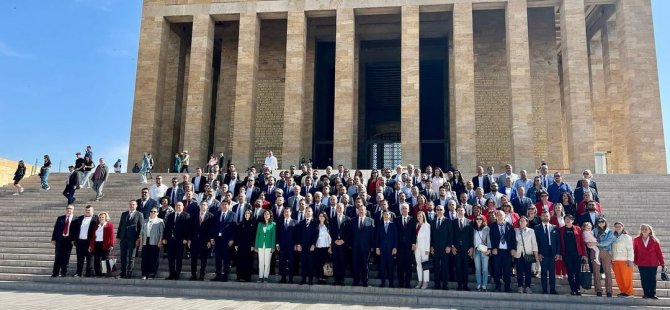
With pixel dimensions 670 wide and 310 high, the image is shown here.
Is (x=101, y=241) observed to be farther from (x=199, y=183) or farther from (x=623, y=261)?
(x=623, y=261)

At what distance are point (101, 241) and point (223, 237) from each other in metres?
2.46

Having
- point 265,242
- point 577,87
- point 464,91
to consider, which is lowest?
point 265,242

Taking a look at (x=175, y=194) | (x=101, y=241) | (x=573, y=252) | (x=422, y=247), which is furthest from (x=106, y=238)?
(x=573, y=252)

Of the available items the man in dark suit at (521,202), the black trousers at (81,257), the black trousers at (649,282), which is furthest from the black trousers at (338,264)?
the black trousers at (649,282)

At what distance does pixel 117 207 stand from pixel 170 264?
17.3ft

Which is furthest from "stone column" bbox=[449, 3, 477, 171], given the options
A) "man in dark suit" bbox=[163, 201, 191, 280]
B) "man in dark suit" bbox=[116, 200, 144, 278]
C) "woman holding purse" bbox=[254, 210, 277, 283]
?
"man in dark suit" bbox=[116, 200, 144, 278]

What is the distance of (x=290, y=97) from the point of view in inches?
938

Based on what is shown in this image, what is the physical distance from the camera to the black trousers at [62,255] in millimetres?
9656

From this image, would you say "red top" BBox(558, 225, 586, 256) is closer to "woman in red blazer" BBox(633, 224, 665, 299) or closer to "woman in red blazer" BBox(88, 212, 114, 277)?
"woman in red blazer" BBox(633, 224, 665, 299)

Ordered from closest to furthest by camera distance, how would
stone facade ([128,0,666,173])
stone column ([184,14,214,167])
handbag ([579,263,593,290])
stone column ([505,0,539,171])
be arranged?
handbag ([579,263,593,290]), stone column ([505,0,539,171]), stone facade ([128,0,666,173]), stone column ([184,14,214,167])

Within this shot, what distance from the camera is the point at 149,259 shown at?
961 centimetres

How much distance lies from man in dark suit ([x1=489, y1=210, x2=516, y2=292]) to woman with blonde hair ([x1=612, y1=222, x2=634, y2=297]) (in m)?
1.68

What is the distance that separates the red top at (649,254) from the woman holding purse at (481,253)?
2.39 m

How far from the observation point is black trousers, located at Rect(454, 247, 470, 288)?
8773mm
